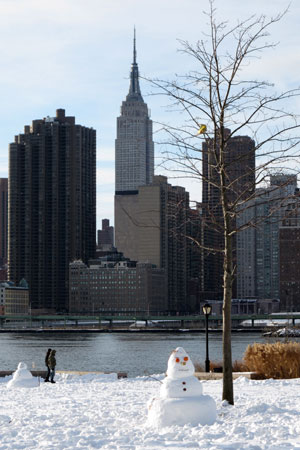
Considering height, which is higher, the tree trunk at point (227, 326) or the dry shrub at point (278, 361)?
the tree trunk at point (227, 326)

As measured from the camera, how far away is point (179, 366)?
59.3 ft

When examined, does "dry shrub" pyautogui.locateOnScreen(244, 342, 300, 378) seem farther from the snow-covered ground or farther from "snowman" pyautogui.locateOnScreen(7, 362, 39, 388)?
"snowman" pyautogui.locateOnScreen(7, 362, 39, 388)

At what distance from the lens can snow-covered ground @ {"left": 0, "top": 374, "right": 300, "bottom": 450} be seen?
15633mm

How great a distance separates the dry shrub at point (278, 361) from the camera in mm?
31000

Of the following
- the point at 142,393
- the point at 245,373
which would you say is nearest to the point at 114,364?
the point at 245,373

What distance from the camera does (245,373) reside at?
30.9m

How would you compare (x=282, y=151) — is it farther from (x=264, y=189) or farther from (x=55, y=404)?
(x=55, y=404)

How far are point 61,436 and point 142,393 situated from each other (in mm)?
8956

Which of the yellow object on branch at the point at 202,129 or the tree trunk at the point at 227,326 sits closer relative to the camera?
the tree trunk at the point at 227,326

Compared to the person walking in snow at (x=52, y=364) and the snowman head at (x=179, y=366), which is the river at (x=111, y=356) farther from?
the snowman head at (x=179, y=366)

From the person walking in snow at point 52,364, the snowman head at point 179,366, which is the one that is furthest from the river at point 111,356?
the snowman head at point 179,366

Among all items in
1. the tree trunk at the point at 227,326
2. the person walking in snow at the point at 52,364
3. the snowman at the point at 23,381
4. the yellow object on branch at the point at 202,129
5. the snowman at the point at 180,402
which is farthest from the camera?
the person walking in snow at the point at 52,364

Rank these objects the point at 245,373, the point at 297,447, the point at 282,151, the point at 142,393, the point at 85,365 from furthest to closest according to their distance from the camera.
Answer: the point at 85,365 < the point at 245,373 < the point at 142,393 < the point at 282,151 < the point at 297,447

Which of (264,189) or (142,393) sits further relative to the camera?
(142,393)
